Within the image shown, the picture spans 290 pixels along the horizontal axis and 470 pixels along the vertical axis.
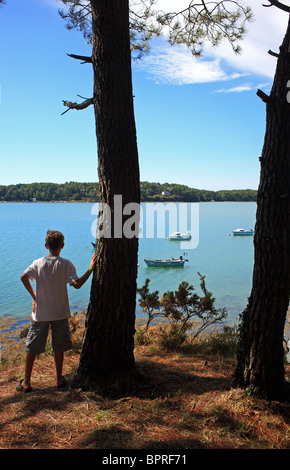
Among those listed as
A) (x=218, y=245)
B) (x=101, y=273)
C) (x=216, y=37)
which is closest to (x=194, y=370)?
(x=101, y=273)

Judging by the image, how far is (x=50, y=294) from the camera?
3.61m

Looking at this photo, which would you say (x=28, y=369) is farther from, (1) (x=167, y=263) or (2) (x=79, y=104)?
(1) (x=167, y=263)

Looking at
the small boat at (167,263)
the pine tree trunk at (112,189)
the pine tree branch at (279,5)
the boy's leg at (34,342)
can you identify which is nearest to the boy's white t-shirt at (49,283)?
the boy's leg at (34,342)

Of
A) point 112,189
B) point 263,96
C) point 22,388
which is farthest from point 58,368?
point 263,96

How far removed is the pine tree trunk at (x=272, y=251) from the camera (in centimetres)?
311

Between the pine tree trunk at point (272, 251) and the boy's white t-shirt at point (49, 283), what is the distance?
178 centimetres

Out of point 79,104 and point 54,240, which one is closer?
point 54,240

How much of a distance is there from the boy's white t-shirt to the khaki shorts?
0.09 meters

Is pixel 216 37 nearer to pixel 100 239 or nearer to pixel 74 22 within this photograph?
pixel 74 22

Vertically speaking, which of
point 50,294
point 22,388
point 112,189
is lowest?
point 22,388

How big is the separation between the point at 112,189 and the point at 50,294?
4.00ft

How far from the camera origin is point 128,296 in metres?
3.68

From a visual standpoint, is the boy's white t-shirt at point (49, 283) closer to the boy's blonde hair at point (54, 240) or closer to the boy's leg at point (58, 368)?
the boy's blonde hair at point (54, 240)

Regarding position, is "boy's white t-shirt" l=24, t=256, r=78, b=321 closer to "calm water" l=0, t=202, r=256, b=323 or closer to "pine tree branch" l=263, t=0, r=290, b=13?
"pine tree branch" l=263, t=0, r=290, b=13
